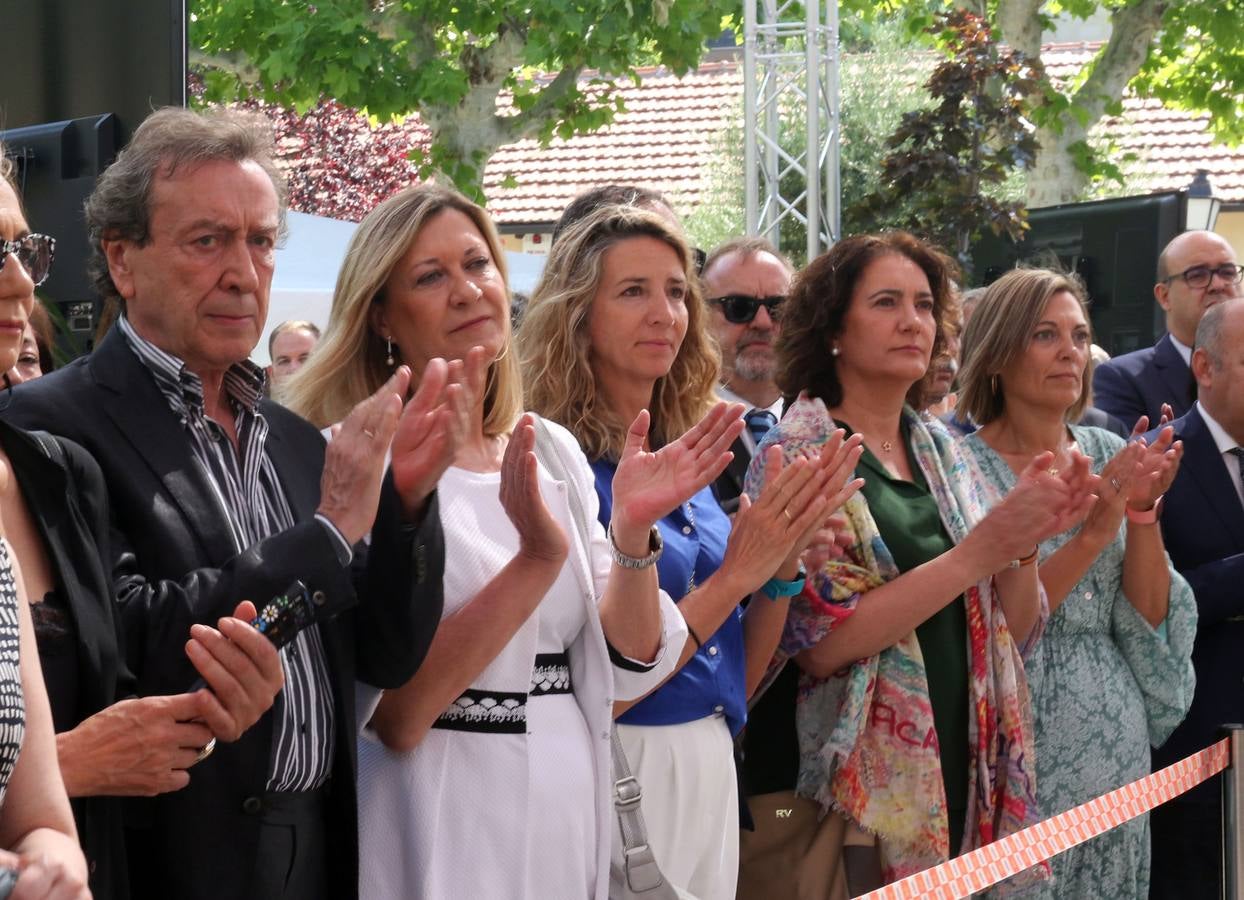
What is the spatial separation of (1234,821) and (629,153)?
18802 millimetres

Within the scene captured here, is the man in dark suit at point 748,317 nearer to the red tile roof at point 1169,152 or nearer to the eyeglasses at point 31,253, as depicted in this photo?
the eyeglasses at point 31,253

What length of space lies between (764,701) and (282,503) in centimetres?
180

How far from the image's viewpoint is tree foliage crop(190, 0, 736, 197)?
12891mm

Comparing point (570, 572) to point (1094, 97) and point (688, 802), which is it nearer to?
point (688, 802)

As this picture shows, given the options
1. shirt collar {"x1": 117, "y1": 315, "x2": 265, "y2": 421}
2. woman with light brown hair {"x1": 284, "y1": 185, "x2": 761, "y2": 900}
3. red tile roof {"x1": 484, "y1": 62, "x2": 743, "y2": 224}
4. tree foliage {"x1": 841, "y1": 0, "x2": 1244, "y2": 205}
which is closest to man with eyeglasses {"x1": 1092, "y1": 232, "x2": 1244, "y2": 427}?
woman with light brown hair {"x1": 284, "y1": 185, "x2": 761, "y2": 900}

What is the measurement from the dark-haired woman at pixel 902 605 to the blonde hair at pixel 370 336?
89cm

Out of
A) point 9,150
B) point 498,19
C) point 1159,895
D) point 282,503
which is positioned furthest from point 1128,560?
point 498,19

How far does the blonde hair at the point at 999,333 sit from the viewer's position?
5.03m

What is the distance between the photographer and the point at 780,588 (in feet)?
13.1

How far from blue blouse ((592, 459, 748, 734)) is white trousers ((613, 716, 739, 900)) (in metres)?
0.04

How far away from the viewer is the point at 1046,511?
409 centimetres

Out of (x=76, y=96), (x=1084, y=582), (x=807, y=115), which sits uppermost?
(x=76, y=96)

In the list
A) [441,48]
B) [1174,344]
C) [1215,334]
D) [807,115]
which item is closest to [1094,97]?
[807,115]

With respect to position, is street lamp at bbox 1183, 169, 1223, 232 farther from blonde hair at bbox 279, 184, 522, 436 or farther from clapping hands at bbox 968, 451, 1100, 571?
blonde hair at bbox 279, 184, 522, 436
